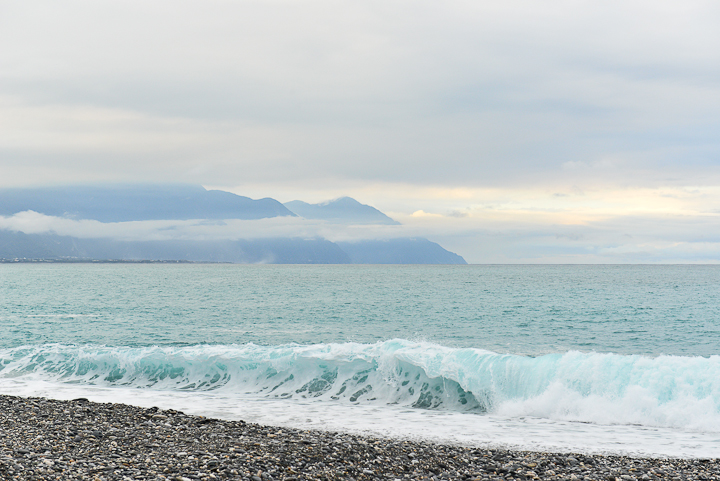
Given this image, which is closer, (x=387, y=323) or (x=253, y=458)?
(x=253, y=458)

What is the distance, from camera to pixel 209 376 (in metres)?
20.0

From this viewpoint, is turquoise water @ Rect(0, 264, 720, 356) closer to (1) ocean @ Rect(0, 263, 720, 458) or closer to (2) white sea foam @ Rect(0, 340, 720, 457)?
(1) ocean @ Rect(0, 263, 720, 458)

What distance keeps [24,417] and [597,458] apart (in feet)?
41.0

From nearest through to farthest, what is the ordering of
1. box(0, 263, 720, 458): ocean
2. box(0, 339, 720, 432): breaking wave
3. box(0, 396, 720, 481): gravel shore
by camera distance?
box(0, 396, 720, 481): gravel shore < box(0, 263, 720, 458): ocean < box(0, 339, 720, 432): breaking wave

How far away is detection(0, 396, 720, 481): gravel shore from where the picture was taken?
328 inches

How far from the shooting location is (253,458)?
9.02m

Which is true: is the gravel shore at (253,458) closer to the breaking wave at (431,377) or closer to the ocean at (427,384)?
the ocean at (427,384)

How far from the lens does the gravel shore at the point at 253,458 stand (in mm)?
8320

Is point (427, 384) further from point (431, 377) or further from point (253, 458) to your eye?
point (253, 458)

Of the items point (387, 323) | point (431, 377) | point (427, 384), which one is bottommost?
point (387, 323)

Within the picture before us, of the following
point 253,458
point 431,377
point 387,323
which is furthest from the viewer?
point 387,323

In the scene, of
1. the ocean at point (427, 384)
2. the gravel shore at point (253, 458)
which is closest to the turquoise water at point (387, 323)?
the ocean at point (427, 384)

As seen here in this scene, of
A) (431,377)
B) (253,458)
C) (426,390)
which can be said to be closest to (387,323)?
(431,377)

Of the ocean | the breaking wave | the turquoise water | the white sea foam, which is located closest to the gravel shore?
the ocean
